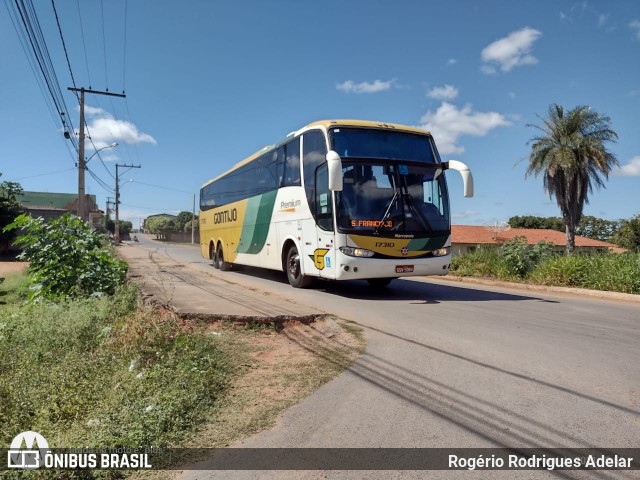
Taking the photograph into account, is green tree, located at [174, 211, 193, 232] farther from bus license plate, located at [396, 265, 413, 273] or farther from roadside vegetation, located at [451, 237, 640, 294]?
bus license plate, located at [396, 265, 413, 273]

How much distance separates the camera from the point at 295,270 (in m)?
12.0

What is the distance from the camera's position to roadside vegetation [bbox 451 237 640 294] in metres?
11.7

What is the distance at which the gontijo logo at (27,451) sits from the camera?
312cm

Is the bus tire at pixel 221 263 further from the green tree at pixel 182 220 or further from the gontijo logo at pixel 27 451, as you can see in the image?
the green tree at pixel 182 220

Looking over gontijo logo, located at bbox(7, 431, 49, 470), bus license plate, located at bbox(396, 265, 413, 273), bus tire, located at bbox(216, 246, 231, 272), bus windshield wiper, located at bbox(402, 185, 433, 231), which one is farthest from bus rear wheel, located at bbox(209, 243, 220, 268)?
gontijo logo, located at bbox(7, 431, 49, 470)

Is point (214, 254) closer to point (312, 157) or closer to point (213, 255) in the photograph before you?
point (213, 255)

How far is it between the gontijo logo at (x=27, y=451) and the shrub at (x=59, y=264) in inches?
301

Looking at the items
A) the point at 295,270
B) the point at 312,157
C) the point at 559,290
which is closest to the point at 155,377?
the point at 312,157

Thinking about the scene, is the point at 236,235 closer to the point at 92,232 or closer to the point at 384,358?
the point at 92,232

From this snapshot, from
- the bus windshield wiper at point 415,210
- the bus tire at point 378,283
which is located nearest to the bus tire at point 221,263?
the bus tire at point 378,283

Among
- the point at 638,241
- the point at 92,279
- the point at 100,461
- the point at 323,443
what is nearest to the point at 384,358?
the point at 323,443

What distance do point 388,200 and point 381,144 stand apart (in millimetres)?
1288

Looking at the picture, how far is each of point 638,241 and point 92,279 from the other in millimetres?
50401

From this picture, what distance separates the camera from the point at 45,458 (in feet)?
10.2
